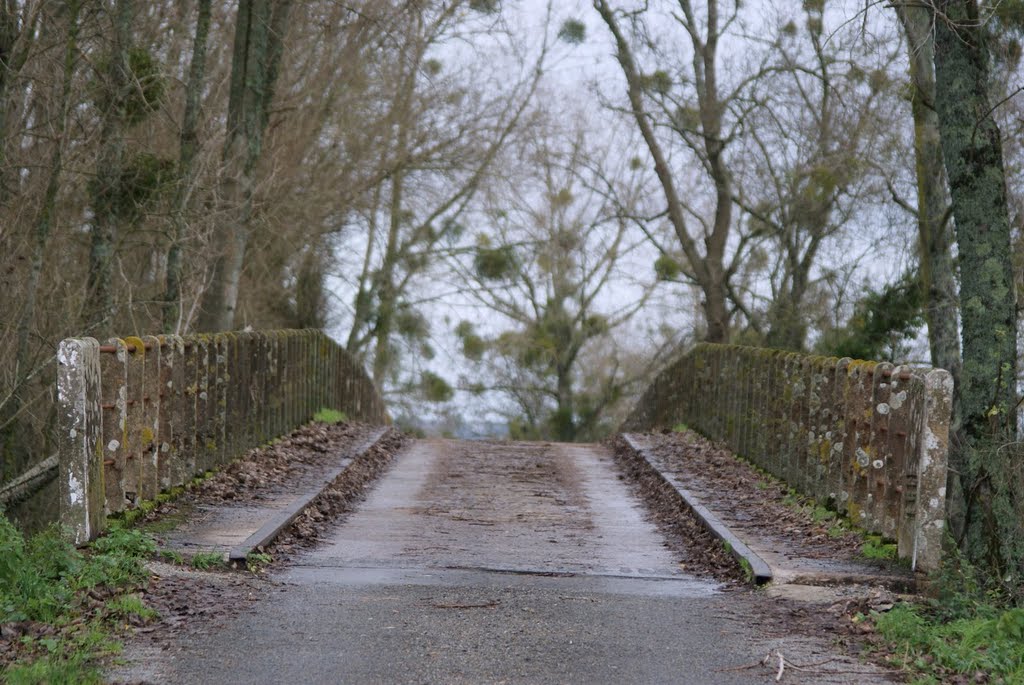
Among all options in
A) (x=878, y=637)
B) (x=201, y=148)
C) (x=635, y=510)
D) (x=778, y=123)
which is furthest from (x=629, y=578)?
(x=778, y=123)

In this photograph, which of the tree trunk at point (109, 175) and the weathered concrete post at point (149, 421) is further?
the tree trunk at point (109, 175)

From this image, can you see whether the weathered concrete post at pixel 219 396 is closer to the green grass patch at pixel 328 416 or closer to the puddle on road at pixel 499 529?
the puddle on road at pixel 499 529

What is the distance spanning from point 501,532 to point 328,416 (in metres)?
9.57

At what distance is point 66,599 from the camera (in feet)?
23.6

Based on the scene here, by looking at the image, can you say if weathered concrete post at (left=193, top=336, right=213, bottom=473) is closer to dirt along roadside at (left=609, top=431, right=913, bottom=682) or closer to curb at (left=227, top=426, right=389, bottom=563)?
curb at (left=227, top=426, right=389, bottom=563)

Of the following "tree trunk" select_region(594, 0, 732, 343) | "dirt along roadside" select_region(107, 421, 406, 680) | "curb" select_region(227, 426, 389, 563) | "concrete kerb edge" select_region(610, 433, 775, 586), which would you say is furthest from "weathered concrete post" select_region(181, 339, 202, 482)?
"tree trunk" select_region(594, 0, 732, 343)

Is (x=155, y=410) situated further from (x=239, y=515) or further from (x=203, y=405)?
(x=203, y=405)

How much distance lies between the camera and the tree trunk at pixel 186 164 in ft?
55.0

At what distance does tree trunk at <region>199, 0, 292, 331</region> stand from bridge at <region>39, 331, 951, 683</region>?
3.55 meters

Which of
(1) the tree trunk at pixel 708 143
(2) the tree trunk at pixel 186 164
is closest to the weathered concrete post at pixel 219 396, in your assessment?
(2) the tree trunk at pixel 186 164

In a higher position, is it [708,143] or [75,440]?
[708,143]

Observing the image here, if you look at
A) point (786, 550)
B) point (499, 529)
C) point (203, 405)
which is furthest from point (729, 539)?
point (203, 405)

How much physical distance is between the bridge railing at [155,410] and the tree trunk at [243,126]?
7.00ft

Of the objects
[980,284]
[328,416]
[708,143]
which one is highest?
[708,143]
